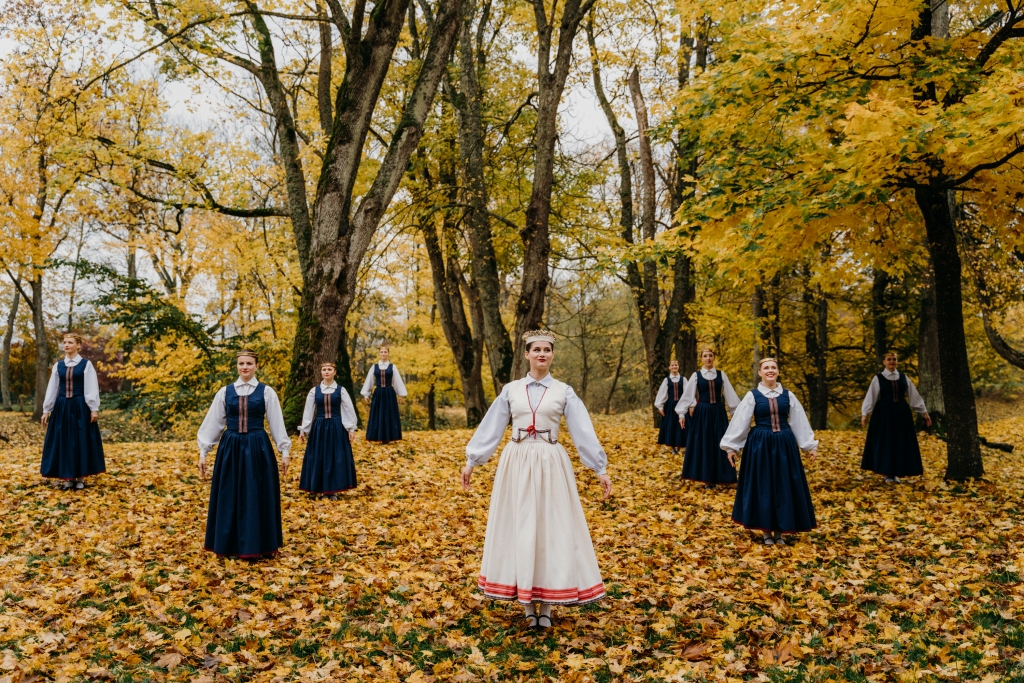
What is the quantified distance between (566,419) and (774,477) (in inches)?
143

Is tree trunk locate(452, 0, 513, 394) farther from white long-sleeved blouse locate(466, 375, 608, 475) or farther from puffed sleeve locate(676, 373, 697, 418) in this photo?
white long-sleeved blouse locate(466, 375, 608, 475)

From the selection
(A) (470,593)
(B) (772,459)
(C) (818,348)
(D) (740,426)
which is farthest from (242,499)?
(C) (818,348)

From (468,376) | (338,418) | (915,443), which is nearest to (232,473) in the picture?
(338,418)

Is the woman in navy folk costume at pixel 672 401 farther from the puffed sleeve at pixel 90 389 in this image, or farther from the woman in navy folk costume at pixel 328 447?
the puffed sleeve at pixel 90 389

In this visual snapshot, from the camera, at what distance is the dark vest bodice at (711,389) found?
10781mm

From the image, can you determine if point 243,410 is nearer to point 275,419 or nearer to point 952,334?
point 275,419

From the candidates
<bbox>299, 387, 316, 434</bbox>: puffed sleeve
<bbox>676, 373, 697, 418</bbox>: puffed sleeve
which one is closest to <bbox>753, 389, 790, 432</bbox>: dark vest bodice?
<bbox>676, 373, 697, 418</bbox>: puffed sleeve

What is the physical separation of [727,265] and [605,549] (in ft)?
13.4

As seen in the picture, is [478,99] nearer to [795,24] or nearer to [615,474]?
[795,24]

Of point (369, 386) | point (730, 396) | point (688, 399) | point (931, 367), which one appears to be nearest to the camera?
point (730, 396)

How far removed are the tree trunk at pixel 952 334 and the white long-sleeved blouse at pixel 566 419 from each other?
21.9 ft

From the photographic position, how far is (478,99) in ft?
44.6

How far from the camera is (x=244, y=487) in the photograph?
6.43m

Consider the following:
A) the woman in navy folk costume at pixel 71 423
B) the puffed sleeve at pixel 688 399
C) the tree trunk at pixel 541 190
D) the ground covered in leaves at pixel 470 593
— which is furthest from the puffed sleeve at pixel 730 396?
the woman in navy folk costume at pixel 71 423
